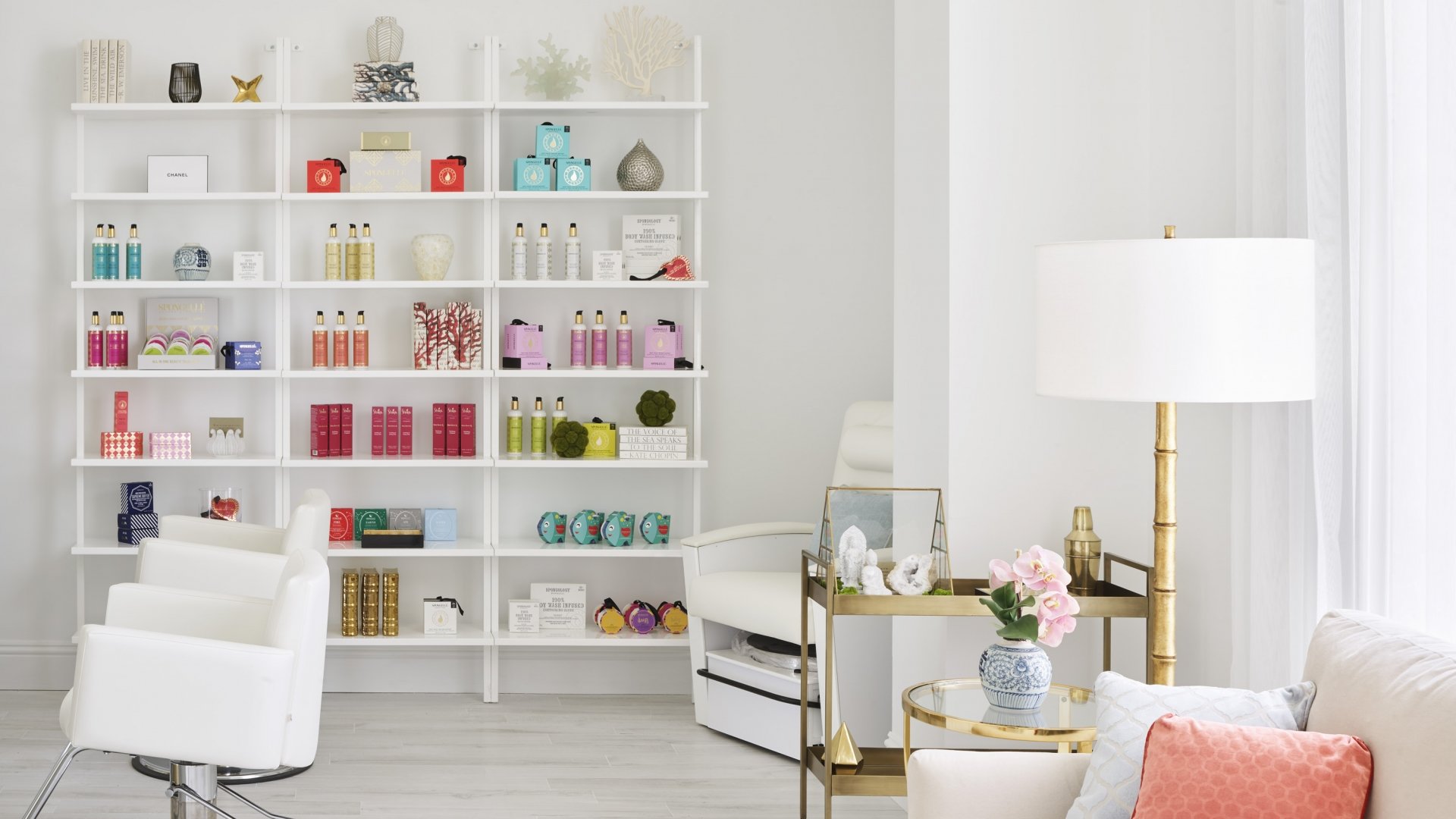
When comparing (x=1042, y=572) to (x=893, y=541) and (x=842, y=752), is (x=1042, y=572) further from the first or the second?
(x=842, y=752)

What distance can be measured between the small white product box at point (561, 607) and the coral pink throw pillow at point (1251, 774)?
114 inches

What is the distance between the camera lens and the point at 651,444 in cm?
426

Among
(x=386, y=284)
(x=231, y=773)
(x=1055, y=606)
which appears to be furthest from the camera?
(x=386, y=284)

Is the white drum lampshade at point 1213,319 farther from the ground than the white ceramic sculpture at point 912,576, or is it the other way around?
the white drum lampshade at point 1213,319

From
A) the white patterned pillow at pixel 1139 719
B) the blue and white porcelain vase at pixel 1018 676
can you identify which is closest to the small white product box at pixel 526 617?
the blue and white porcelain vase at pixel 1018 676

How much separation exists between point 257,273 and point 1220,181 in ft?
10.3

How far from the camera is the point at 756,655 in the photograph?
146 inches

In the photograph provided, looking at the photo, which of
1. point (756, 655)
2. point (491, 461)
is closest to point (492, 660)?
point (491, 461)

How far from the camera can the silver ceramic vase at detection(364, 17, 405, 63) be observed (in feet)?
13.9

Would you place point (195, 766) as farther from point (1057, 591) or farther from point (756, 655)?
point (1057, 591)

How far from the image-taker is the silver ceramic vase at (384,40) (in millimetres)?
4227

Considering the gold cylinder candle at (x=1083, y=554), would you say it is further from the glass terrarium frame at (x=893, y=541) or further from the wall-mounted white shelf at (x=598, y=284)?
the wall-mounted white shelf at (x=598, y=284)

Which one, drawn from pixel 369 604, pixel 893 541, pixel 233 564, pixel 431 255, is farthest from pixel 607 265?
pixel 893 541

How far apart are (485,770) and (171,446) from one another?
171 cm
